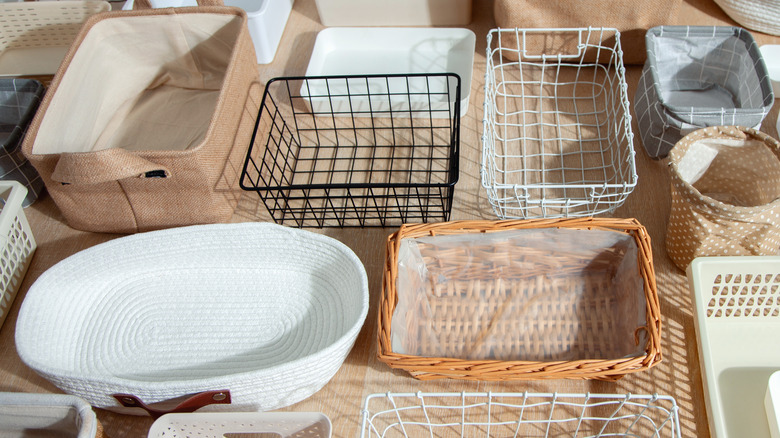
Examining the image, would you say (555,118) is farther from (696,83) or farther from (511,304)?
(511,304)

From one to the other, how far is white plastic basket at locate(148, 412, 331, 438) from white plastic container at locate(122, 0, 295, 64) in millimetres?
815

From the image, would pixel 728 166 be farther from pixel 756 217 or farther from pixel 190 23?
pixel 190 23

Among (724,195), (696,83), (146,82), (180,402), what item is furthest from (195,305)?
(696,83)

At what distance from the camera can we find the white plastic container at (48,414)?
0.76 meters

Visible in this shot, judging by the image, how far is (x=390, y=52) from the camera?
1.33 meters

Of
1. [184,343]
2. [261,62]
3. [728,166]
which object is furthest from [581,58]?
[184,343]

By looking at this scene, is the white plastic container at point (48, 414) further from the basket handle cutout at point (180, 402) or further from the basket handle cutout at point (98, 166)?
the basket handle cutout at point (98, 166)

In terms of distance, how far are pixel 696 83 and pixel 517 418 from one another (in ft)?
2.34

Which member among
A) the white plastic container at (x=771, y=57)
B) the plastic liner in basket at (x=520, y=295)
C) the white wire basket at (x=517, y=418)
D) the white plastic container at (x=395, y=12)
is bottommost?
the white wire basket at (x=517, y=418)

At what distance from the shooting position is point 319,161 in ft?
3.86

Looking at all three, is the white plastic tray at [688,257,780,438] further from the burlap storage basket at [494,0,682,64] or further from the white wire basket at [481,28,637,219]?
the burlap storage basket at [494,0,682,64]

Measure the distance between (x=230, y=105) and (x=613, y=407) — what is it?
0.75 metres

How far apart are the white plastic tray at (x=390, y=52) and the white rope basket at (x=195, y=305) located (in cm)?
43

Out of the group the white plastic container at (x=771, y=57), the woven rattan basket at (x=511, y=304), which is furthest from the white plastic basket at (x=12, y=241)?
the white plastic container at (x=771, y=57)
